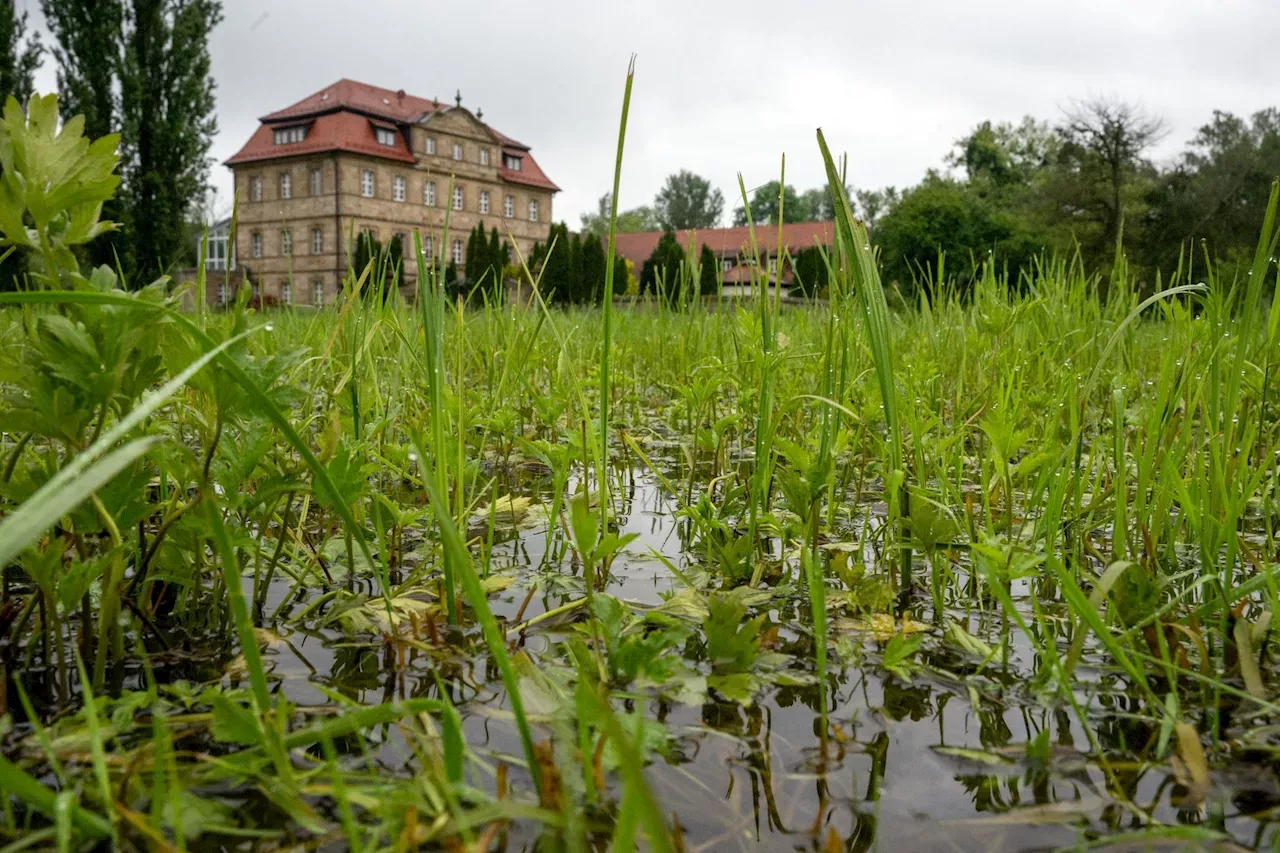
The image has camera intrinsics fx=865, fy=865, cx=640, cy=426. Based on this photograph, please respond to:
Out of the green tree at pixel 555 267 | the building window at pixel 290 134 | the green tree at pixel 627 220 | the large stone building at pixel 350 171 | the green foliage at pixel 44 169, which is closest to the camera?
Answer: the green foliage at pixel 44 169

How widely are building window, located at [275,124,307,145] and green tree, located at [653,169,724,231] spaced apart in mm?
42269

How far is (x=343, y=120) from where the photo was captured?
35.2 meters

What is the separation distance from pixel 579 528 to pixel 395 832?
32cm

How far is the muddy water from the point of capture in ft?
2.08

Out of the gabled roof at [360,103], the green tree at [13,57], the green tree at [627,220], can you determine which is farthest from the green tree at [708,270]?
the green tree at [627,220]

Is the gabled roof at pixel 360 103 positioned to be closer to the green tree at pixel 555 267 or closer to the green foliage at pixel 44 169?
the green tree at pixel 555 267

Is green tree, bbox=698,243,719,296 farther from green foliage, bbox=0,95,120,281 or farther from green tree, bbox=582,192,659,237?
green tree, bbox=582,192,659,237

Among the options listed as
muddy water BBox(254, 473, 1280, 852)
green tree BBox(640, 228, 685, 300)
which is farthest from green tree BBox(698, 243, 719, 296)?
muddy water BBox(254, 473, 1280, 852)

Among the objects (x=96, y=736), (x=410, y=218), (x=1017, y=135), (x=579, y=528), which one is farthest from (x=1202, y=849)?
(x=1017, y=135)

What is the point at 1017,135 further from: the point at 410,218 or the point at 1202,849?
the point at 1202,849

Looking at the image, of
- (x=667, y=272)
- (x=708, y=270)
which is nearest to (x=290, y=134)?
(x=667, y=272)

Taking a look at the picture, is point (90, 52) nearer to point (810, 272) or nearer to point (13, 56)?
point (13, 56)

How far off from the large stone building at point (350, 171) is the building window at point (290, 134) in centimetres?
4

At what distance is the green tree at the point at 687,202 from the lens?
2972 inches
